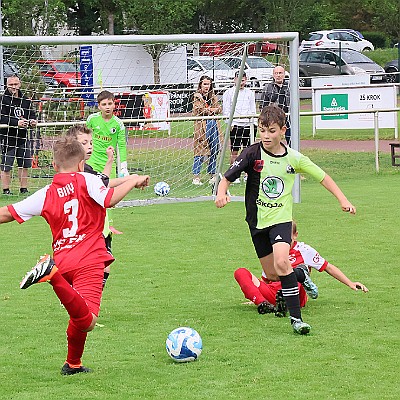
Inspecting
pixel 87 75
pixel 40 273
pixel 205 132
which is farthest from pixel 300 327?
pixel 87 75

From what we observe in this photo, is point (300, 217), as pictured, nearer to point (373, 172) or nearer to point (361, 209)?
point (361, 209)

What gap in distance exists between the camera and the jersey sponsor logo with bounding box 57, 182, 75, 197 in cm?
546

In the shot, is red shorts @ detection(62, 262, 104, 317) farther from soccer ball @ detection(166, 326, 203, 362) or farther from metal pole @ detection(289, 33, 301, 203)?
metal pole @ detection(289, 33, 301, 203)

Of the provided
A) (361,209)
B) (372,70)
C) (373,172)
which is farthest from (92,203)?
(372,70)

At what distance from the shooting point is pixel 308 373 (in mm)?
5453

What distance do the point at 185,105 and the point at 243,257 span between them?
595 cm

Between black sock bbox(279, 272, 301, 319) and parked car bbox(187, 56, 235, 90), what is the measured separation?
8.39 meters

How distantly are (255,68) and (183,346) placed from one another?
38.3ft

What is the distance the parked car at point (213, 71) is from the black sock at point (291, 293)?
8.39 metres

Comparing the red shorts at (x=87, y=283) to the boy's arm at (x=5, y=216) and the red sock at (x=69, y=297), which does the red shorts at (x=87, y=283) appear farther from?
the boy's arm at (x=5, y=216)

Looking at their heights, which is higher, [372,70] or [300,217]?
[372,70]

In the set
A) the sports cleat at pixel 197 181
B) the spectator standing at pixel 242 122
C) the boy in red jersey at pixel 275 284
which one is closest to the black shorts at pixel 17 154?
the sports cleat at pixel 197 181

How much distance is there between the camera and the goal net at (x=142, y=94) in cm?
1363

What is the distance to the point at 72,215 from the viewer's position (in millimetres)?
5469
